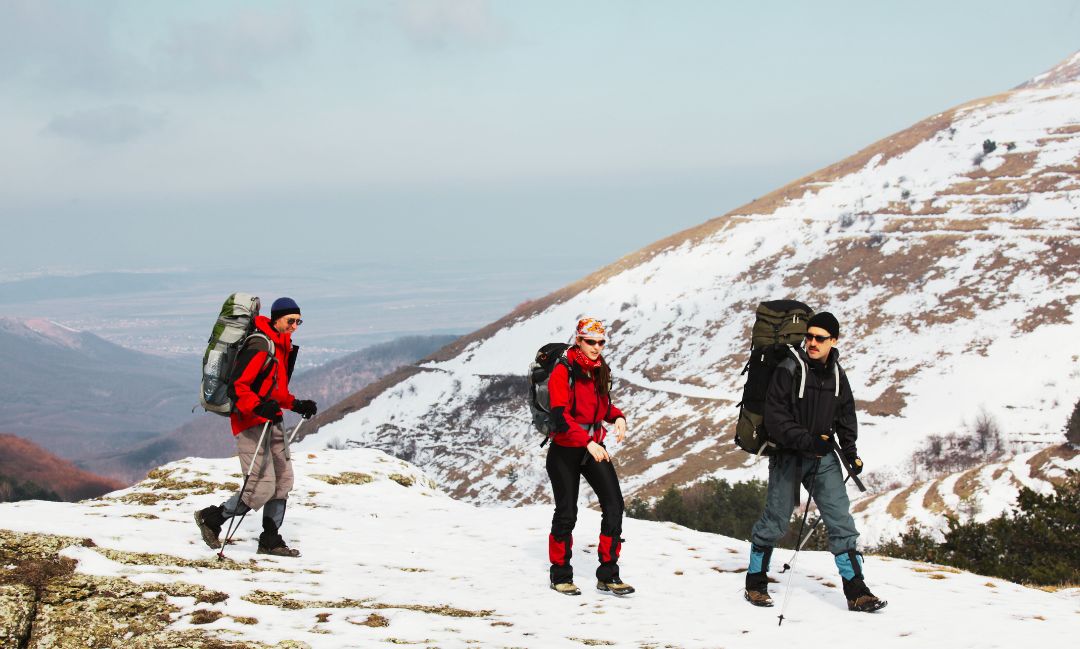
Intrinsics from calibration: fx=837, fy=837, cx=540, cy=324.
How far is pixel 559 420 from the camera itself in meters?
11.0

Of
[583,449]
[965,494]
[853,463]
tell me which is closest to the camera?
[853,463]

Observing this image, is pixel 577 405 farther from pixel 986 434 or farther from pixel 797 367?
pixel 986 434

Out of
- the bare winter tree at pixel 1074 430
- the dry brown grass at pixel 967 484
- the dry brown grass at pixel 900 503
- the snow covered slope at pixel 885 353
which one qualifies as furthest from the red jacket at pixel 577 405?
the snow covered slope at pixel 885 353

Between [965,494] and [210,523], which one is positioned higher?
[210,523]

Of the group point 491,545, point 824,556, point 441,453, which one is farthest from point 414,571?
point 441,453

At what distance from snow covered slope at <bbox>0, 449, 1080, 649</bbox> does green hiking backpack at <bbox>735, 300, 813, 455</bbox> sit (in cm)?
232

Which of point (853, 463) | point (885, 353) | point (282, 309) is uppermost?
point (282, 309)

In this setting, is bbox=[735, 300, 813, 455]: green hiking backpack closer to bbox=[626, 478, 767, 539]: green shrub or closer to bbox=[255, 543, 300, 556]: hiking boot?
bbox=[255, 543, 300, 556]: hiking boot

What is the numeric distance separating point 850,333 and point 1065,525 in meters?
139

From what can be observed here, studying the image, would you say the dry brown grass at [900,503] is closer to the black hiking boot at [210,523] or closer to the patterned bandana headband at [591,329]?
the patterned bandana headband at [591,329]

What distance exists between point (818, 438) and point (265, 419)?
304 inches

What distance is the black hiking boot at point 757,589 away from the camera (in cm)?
1116

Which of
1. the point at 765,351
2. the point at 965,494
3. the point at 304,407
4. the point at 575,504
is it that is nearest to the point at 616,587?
the point at 575,504

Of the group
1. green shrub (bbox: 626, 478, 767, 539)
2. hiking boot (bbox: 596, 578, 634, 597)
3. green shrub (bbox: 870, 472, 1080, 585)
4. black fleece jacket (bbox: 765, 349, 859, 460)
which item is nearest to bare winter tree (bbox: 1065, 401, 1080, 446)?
green shrub (bbox: 626, 478, 767, 539)
